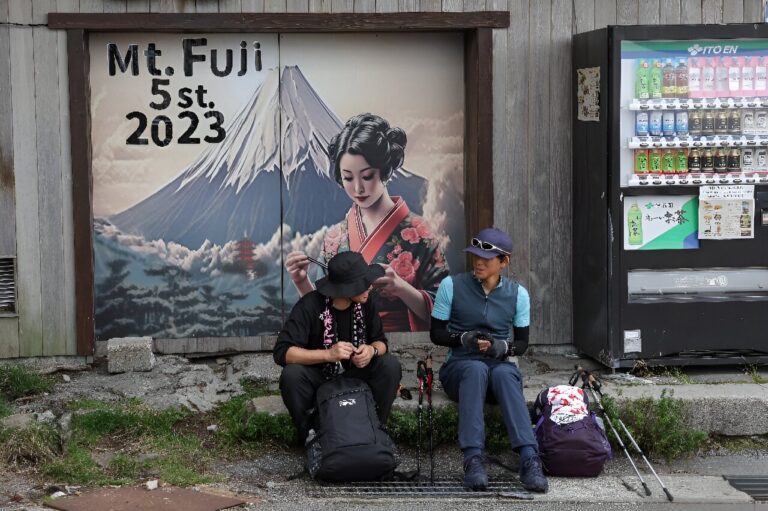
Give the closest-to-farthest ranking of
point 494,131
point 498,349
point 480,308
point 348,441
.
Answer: point 348,441 → point 498,349 → point 480,308 → point 494,131

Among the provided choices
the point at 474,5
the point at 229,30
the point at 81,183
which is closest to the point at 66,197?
the point at 81,183

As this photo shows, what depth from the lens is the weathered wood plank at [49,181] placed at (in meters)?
9.28

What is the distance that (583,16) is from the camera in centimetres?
966

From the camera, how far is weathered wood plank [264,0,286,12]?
9.40 m

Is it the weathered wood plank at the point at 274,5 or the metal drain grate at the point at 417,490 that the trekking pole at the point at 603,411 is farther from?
the weathered wood plank at the point at 274,5

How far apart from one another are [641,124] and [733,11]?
1.51m

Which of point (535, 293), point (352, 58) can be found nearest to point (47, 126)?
point (352, 58)

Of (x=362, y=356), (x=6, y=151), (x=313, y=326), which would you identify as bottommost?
(x=362, y=356)

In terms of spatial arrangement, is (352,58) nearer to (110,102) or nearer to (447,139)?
(447,139)

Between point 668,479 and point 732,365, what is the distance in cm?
190

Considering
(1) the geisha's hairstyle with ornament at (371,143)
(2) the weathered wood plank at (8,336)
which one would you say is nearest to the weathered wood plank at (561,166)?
(1) the geisha's hairstyle with ornament at (371,143)

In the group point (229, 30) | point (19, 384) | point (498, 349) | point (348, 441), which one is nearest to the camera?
point (348, 441)

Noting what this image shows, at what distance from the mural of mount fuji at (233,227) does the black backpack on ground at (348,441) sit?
7.96ft

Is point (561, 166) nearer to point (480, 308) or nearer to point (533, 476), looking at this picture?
point (480, 308)
